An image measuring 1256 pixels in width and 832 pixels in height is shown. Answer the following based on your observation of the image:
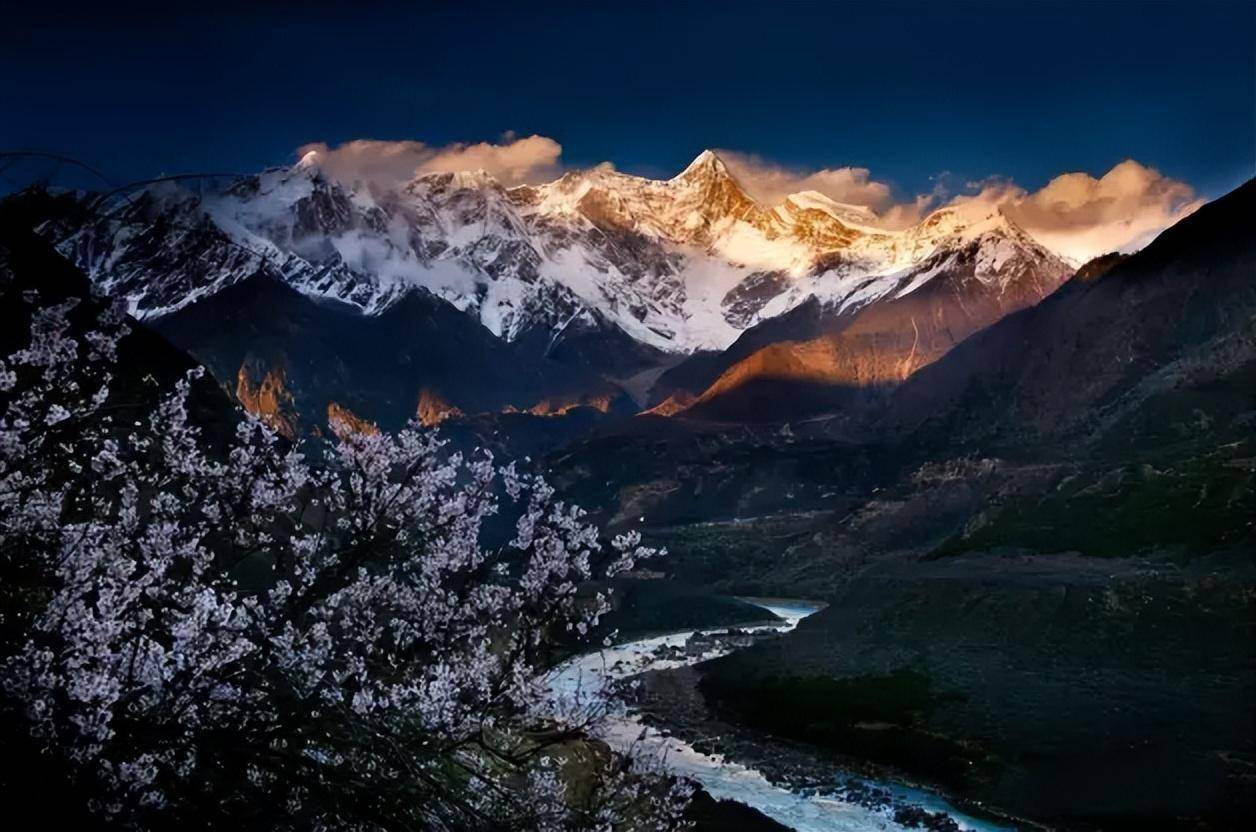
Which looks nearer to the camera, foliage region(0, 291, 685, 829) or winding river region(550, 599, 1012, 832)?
foliage region(0, 291, 685, 829)

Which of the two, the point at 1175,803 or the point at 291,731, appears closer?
the point at 291,731

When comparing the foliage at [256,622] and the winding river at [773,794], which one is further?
the winding river at [773,794]

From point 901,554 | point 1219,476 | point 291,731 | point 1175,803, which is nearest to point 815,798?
point 1175,803

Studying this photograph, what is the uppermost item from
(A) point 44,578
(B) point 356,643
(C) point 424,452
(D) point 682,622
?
(C) point 424,452

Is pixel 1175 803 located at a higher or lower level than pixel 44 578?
lower

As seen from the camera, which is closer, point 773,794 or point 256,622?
point 256,622

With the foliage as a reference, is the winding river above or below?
below

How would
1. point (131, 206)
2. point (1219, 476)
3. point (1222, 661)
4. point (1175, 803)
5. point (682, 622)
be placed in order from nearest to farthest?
point (131, 206) → point (1175, 803) → point (1222, 661) → point (1219, 476) → point (682, 622)

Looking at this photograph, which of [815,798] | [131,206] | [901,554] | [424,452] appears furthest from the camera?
[901,554]

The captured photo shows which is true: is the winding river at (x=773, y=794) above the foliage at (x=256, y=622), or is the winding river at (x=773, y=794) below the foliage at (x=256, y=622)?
below

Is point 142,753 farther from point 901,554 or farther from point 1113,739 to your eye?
point 901,554

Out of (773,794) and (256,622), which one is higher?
(256,622)
